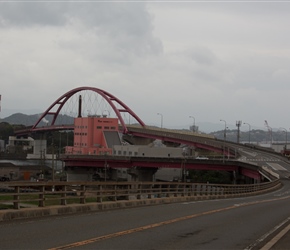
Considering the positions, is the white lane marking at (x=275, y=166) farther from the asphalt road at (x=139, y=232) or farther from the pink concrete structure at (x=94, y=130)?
the asphalt road at (x=139, y=232)

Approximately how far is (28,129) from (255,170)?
386 ft

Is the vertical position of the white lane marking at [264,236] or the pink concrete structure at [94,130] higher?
the pink concrete structure at [94,130]

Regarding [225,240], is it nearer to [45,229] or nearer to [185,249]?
[185,249]

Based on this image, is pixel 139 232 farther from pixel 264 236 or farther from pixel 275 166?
pixel 275 166

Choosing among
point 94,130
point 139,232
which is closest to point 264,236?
point 139,232

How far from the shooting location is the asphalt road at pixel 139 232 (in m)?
12.3

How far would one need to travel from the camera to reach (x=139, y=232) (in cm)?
1462

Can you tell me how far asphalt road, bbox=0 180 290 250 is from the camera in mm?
12273

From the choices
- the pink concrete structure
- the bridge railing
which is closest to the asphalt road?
the bridge railing

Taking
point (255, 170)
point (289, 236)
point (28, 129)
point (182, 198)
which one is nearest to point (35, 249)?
point (289, 236)

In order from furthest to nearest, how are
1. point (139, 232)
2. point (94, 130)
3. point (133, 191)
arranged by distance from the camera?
point (94, 130) < point (133, 191) < point (139, 232)

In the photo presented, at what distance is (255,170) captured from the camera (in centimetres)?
8206

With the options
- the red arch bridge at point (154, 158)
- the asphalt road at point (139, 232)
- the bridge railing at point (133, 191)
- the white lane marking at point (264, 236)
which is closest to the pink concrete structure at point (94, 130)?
the red arch bridge at point (154, 158)

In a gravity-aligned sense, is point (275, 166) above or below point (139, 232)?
above
